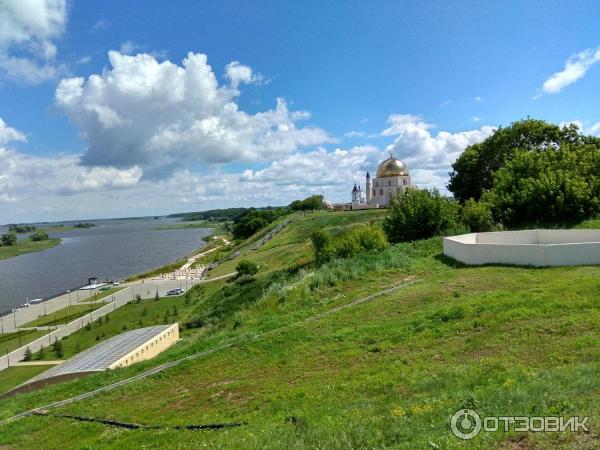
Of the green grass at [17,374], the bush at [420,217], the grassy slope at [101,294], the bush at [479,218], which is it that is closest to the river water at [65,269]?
the grassy slope at [101,294]

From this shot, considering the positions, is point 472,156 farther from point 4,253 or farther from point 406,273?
point 4,253

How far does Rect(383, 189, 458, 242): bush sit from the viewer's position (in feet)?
76.9

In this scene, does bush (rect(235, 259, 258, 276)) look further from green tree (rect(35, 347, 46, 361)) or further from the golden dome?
the golden dome

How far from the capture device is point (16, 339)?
36.1 metres

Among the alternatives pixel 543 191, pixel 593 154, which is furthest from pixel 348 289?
pixel 593 154

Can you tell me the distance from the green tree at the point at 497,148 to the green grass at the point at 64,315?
40189 mm

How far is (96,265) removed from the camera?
297ft

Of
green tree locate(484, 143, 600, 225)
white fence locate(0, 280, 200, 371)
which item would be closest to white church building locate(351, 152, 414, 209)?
white fence locate(0, 280, 200, 371)

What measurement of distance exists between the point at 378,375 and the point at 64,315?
4661 cm

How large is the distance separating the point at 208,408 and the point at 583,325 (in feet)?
23.8

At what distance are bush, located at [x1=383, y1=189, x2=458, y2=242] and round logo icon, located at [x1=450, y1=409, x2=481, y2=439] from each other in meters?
18.9

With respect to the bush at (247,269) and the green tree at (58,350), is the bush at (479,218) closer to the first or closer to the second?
the bush at (247,269)

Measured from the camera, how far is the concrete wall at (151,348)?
17.2 m

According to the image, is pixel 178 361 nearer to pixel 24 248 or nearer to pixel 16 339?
pixel 16 339
